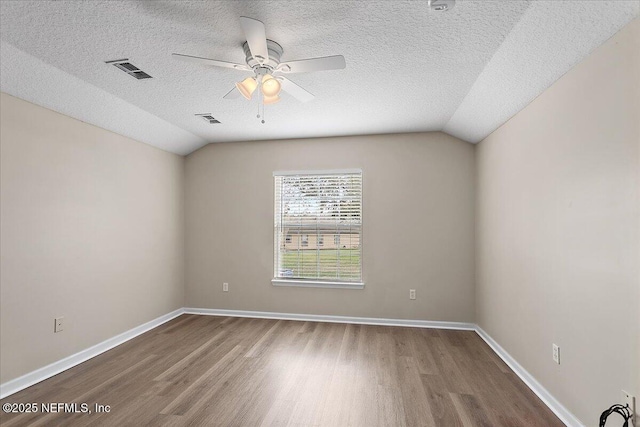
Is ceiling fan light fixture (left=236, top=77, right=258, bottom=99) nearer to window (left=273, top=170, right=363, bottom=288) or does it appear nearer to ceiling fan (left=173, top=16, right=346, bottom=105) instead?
ceiling fan (left=173, top=16, right=346, bottom=105)

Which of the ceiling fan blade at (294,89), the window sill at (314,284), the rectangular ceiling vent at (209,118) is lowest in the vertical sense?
the window sill at (314,284)

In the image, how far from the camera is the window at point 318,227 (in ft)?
14.1

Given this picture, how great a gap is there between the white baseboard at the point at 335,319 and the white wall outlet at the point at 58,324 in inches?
73.5

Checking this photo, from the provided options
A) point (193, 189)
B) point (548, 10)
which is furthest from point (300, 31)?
point (193, 189)

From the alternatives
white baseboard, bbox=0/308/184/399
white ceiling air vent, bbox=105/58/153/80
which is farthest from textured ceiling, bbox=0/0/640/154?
white baseboard, bbox=0/308/184/399

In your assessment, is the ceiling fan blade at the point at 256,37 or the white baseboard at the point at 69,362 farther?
the white baseboard at the point at 69,362

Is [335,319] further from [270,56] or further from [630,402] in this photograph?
[270,56]

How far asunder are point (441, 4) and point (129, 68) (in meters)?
2.19

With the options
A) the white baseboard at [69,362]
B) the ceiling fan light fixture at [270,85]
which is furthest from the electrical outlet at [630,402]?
the white baseboard at [69,362]

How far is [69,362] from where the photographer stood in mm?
2979

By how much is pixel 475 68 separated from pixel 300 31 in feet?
4.53

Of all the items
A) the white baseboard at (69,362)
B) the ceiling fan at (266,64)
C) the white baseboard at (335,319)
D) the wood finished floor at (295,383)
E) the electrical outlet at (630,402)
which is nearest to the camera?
the electrical outlet at (630,402)

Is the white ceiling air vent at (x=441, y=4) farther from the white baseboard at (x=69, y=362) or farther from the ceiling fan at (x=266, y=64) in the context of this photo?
the white baseboard at (x=69, y=362)

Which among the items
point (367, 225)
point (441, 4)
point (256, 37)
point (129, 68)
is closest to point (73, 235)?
point (129, 68)
